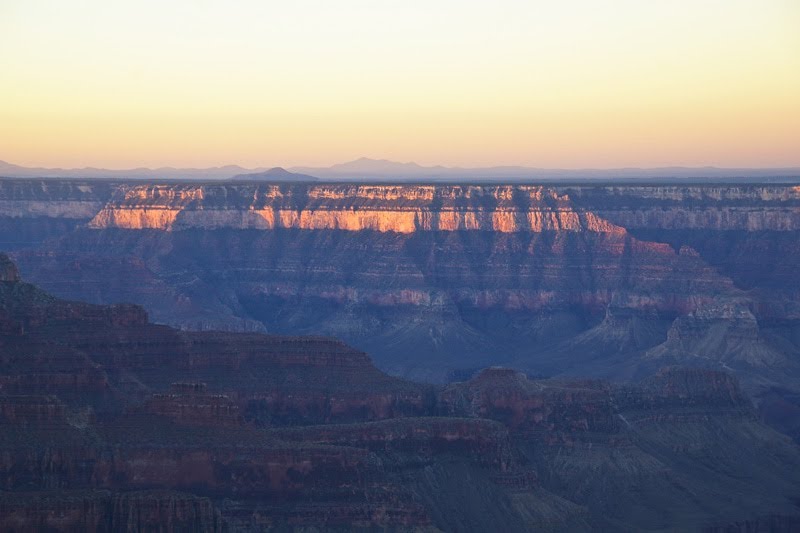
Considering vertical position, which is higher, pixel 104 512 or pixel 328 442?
pixel 104 512

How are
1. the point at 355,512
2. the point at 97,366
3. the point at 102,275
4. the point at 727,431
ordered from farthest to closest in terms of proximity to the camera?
the point at 102,275
the point at 727,431
the point at 97,366
the point at 355,512

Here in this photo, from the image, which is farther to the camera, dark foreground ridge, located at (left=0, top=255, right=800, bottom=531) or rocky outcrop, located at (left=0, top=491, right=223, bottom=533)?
dark foreground ridge, located at (left=0, top=255, right=800, bottom=531)

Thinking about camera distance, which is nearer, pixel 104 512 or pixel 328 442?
pixel 104 512

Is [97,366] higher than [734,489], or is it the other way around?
[97,366]

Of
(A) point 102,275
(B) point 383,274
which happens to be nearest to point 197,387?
(A) point 102,275

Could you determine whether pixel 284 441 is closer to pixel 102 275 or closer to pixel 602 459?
pixel 602 459

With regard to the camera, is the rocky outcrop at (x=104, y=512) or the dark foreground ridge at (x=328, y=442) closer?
the rocky outcrop at (x=104, y=512)

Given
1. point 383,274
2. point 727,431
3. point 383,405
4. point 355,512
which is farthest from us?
Result: point 383,274

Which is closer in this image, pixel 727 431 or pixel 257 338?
pixel 257 338
